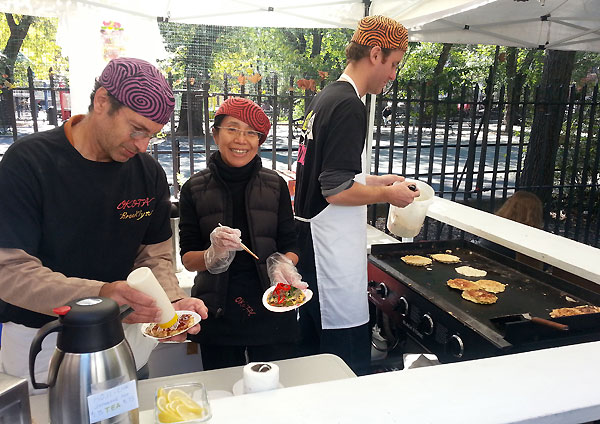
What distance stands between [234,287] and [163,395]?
1.00 m

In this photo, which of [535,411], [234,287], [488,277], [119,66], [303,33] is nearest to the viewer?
[535,411]

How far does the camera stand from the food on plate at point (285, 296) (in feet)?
6.27

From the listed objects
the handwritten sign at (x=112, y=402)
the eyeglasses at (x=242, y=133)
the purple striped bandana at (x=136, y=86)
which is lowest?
the handwritten sign at (x=112, y=402)

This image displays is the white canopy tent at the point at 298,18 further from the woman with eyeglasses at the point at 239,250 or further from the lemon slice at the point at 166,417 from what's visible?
the lemon slice at the point at 166,417

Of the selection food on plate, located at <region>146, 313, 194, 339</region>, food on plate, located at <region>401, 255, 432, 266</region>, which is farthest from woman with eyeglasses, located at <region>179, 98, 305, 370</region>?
food on plate, located at <region>401, 255, 432, 266</region>

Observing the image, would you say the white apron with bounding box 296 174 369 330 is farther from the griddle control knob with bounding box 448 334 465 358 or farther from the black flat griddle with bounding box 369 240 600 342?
the griddle control knob with bounding box 448 334 465 358

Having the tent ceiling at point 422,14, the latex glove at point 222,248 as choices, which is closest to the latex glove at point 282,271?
the latex glove at point 222,248

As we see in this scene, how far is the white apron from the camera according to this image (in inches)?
95.3

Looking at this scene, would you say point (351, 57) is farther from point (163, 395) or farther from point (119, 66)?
point (163, 395)

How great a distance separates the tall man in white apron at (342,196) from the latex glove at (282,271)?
35 cm

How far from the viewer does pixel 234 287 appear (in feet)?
7.00

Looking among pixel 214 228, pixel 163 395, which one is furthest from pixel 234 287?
pixel 163 395

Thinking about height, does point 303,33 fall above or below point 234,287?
above

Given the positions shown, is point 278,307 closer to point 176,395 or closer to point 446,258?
point 176,395
